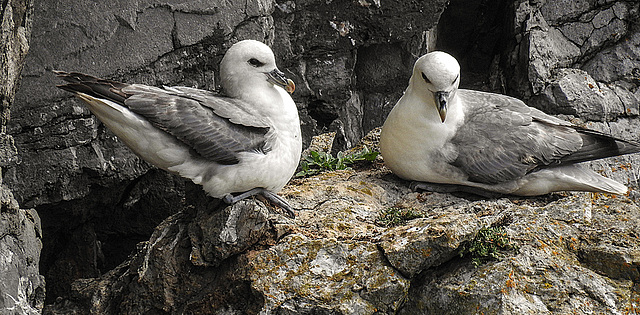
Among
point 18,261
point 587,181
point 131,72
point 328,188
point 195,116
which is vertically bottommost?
point 18,261

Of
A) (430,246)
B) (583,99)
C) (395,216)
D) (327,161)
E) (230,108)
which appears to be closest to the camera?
(430,246)

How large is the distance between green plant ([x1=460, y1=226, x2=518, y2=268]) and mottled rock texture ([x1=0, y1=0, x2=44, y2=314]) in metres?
2.70

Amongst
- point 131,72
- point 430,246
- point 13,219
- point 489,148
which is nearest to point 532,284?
point 430,246

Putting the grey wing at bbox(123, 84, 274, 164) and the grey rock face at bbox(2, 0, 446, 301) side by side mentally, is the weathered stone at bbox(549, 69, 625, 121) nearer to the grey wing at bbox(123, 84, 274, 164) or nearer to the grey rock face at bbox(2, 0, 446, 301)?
the grey rock face at bbox(2, 0, 446, 301)

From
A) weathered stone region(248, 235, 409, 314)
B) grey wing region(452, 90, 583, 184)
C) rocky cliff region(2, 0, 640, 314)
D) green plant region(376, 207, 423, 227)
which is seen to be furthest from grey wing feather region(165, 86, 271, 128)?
grey wing region(452, 90, 583, 184)

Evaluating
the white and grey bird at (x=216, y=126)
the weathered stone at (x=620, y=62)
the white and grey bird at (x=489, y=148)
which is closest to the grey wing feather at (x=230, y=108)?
the white and grey bird at (x=216, y=126)

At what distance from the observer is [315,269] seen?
13.2 ft

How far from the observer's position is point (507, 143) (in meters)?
4.89

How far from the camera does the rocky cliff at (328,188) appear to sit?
12.8 ft

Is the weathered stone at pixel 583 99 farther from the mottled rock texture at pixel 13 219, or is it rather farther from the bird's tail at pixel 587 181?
the mottled rock texture at pixel 13 219

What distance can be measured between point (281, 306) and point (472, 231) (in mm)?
1124

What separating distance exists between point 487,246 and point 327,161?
2203 millimetres

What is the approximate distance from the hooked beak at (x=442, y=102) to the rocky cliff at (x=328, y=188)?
0.63 m

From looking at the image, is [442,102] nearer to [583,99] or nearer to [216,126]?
[216,126]
